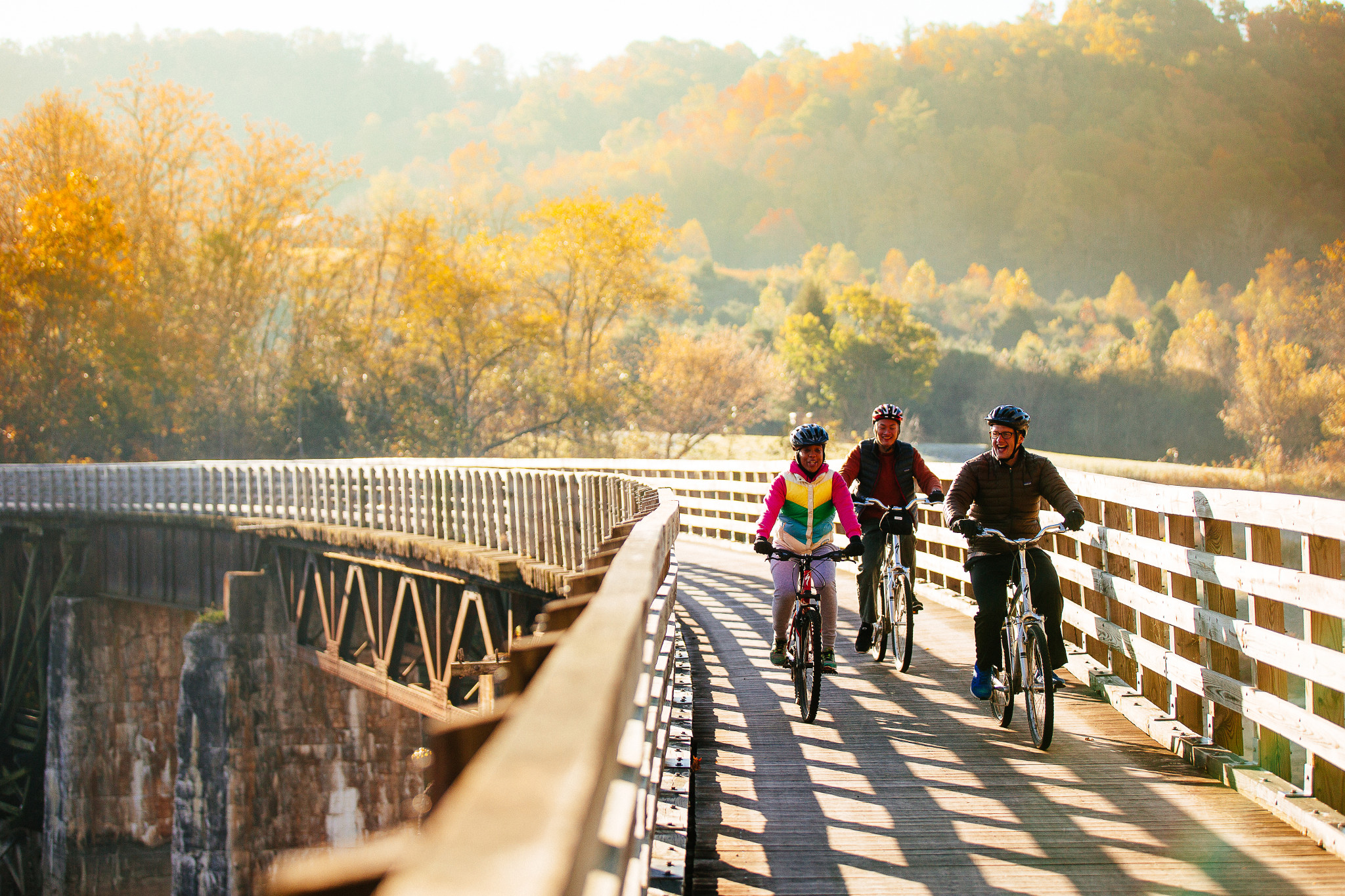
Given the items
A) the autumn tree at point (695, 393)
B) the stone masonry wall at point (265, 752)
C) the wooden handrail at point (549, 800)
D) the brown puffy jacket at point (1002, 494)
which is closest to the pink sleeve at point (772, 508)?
the brown puffy jacket at point (1002, 494)

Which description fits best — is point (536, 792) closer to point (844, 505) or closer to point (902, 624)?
point (844, 505)

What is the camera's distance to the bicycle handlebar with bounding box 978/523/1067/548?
6.61 meters

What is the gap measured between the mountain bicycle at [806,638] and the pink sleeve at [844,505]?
0.54 feet

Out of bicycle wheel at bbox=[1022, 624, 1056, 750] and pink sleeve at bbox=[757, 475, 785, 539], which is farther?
pink sleeve at bbox=[757, 475, 785, 539]

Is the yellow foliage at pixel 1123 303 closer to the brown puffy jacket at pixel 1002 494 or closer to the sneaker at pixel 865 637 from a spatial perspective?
the sneaker at pixel 865 637

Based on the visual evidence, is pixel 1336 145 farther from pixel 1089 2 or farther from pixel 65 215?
pixel 65 215

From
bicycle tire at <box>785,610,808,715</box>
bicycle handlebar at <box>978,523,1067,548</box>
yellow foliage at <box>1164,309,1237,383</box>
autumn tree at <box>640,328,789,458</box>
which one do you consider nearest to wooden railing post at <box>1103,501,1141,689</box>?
bicycle handlebar at <box>978,523,1067,548</box>

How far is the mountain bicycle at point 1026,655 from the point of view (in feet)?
20.8

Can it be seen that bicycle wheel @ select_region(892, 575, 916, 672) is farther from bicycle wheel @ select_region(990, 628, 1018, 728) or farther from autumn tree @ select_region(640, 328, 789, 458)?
autumn tree @ select_region(640, 328, 789, 458)

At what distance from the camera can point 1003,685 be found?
23.2 ft

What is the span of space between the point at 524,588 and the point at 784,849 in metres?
10.6

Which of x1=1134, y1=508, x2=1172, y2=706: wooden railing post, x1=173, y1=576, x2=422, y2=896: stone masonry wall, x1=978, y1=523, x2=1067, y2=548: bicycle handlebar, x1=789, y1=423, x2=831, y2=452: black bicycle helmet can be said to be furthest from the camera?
x1=173, y1=576, x2=422, y2=896: stone masonry wall

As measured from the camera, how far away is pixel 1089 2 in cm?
18850

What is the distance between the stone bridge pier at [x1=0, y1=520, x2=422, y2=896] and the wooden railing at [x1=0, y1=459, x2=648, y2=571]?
110 centimetres
